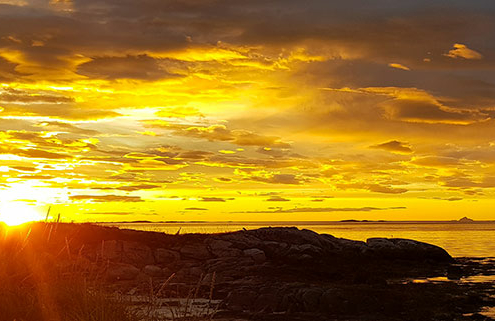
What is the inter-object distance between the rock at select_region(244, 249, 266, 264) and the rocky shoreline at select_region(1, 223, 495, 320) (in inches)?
3.2

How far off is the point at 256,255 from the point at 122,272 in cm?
861

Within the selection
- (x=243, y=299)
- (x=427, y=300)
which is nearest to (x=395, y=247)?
(x=427, y=300)

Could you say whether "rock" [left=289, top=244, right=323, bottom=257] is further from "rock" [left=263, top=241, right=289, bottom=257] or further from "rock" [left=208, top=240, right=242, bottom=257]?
"rock" [left=208, top=240, right=242, bottom=257]

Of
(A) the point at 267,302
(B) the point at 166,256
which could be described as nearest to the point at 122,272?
(B) the point at 166,256

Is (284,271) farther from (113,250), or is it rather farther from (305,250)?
(113,250)

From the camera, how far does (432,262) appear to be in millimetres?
41812

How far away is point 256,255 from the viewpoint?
1366 inches

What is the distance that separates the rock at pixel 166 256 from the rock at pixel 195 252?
0.54m

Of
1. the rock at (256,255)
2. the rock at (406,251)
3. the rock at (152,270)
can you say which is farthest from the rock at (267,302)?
the rock at (406,251)

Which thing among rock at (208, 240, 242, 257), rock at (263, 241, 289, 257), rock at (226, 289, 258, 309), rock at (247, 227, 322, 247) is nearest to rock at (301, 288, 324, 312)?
rock at (226, 289, 258, 309)

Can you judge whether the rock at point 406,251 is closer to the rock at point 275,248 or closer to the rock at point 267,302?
the rock at point 275,248

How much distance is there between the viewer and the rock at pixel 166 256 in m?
33.1

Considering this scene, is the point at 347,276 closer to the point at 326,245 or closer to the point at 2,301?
the point at 326,245

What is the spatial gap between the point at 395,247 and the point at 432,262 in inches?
115
